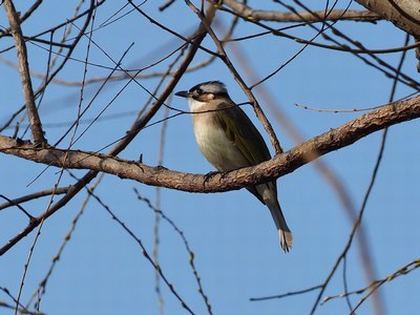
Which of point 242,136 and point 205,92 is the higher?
point 205,92

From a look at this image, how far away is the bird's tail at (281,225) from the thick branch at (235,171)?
2499 mm

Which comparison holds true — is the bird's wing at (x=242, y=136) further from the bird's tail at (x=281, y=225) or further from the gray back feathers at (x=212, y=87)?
the gray back feathers at (x=212, y=87)

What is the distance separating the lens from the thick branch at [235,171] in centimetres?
323

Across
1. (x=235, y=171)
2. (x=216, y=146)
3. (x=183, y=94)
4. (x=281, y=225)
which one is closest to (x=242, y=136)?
(x=216, y=146)

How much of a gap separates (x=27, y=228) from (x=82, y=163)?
524mm

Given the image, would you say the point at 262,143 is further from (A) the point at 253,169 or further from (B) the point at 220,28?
(B) the point at 220,28

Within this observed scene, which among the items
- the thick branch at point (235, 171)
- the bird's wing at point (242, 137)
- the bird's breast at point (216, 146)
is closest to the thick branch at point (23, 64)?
the thick branch at point (235, 171)

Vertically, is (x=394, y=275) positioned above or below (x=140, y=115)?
below

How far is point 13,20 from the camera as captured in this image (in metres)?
4.77

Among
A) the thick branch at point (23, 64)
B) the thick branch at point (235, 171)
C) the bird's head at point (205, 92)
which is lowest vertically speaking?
the thick branch at point (235, 171)

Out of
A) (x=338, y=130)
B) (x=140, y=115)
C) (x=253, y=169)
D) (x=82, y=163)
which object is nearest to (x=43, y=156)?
(x=82, y=163)

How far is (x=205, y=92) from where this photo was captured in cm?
782

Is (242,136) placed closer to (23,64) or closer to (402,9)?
(23,64)

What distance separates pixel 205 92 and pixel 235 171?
11.8 ft
